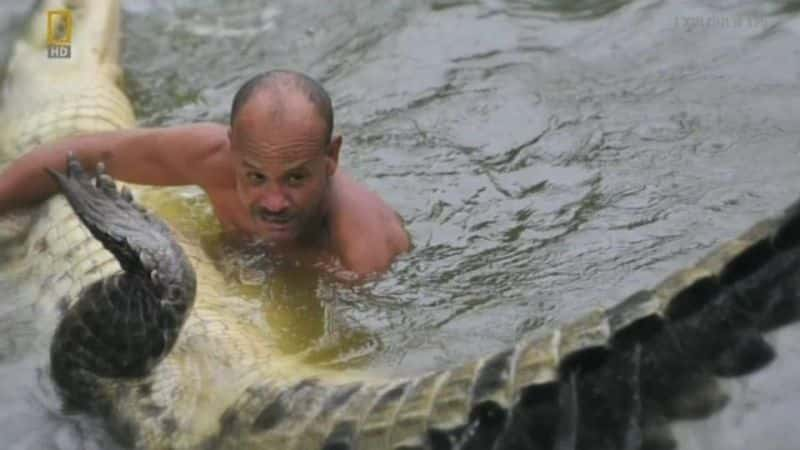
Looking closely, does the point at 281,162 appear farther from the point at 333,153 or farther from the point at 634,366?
the point at 634,366

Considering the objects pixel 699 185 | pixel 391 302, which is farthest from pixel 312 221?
pixel 699 185

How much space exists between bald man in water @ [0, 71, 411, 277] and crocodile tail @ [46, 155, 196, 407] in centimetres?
52

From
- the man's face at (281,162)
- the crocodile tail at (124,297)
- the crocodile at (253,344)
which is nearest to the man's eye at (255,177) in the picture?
the man's face at (281,162)

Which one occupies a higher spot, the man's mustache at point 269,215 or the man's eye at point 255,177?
the man's eye at point 255,177

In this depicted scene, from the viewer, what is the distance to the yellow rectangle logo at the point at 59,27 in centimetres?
640

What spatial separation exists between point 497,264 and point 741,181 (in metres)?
1.04

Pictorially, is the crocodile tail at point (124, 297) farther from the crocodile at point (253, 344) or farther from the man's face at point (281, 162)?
the man's face at point (281, 162)

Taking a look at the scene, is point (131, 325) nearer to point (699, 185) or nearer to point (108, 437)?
point (108, 437)

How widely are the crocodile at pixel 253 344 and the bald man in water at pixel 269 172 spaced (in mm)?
189

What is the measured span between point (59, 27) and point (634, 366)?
4.18 metres

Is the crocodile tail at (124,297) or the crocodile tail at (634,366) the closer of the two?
the crocodile tail at (634,366)

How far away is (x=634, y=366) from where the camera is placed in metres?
2.95

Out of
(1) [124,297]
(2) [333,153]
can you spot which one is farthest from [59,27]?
(1) [124,297]

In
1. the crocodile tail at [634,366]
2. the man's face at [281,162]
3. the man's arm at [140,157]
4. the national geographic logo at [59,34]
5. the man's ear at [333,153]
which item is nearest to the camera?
the crocodile tail at [634,366]
